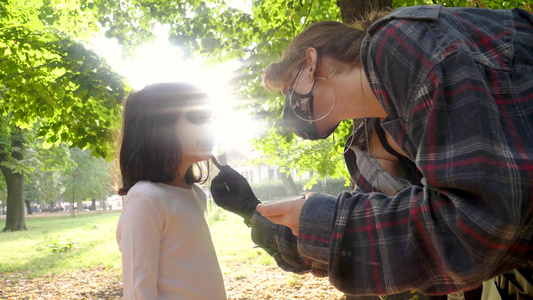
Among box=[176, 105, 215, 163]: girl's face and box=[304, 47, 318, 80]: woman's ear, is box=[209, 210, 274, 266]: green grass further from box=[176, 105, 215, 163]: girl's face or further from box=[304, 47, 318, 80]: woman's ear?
box=[304, 47, 318, 80]: woman's ear

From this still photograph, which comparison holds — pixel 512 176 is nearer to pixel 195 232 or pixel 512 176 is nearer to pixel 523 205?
pixel 523 205

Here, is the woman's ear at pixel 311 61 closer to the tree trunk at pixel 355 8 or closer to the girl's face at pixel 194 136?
the girl's face at pixel 194 136

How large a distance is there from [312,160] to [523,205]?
784cm

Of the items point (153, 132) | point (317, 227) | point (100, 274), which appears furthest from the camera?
point (100, 274)

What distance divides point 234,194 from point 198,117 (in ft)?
1.47

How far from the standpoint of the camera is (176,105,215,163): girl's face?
6.49 feet

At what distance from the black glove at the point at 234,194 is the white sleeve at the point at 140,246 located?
0.96 ft

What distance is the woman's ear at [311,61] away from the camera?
1.33 metres

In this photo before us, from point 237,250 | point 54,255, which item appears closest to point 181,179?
point 237,250

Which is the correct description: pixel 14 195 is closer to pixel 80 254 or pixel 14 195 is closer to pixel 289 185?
pixel 80 254

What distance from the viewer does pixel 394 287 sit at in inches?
30.5

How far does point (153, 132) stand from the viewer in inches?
77.5

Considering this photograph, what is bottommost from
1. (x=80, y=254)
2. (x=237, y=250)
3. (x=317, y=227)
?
(x=237, y=250)

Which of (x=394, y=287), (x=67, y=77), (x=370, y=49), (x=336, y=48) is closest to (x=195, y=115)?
(x=336, y=48)
